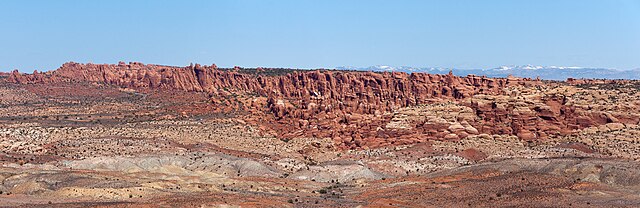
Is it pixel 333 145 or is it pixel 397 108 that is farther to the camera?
pixel 397 108

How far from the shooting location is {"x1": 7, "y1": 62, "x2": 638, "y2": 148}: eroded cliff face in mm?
85812

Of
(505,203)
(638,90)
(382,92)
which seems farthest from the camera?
(382,92)

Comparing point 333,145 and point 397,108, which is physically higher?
point 397,108

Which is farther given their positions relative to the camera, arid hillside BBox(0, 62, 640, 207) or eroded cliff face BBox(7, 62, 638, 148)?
eroded cliff face BBox(7, 62, 638, 148)

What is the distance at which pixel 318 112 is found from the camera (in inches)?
3853

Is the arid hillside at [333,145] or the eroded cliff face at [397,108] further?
the eroded cliff face at [397,108]

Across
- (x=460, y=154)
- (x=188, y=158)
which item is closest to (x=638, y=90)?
(x=460, y=154)

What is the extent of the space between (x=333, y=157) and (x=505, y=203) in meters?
34.5

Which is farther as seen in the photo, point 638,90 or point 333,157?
point 638,90

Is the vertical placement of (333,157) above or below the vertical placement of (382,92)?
below

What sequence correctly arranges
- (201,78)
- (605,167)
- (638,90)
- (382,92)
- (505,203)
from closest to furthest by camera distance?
(505,203)
(605,167)
(638,90)
(382,92)
(201,78)

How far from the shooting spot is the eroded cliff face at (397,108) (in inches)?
3378

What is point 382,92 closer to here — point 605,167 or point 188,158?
point 188,158

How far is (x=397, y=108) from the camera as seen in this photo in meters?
96.9
